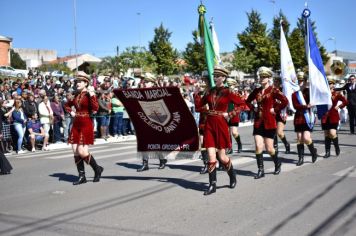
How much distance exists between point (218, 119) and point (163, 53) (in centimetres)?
4736

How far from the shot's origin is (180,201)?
7.20 metres

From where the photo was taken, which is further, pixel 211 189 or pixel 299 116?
pixel 299 116

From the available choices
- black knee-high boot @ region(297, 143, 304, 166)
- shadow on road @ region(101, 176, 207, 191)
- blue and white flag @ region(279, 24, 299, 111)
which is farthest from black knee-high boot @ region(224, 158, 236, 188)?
blue and white flag @ region(279, 24, 299, 111)

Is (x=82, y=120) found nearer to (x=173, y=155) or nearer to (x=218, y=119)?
(x=173, y=155)

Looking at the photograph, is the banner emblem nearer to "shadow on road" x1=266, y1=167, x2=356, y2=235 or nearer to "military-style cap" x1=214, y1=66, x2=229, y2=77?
"military-style cap" x1=214, y1=66, x2=229, y2=77

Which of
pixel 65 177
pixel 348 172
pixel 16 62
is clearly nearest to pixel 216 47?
pixel 348 172

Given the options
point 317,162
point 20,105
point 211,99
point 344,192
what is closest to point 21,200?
point 211,99

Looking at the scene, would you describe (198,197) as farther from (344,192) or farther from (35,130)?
(35,130)

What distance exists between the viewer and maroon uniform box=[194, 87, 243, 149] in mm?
7699

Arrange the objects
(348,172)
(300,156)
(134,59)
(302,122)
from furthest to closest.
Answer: (134,59) < (302,122) < (300,156) < (348,172)

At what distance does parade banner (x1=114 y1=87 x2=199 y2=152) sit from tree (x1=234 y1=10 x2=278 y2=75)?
135ft

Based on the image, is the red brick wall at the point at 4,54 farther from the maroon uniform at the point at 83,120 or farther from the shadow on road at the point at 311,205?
the shadow on road at the point at 311,205

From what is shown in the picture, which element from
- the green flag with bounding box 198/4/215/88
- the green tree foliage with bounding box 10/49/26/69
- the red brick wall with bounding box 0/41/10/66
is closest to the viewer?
the green flag with bounding box 198/4/215/88

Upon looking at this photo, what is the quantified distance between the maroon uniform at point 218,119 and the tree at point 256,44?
137 feet
